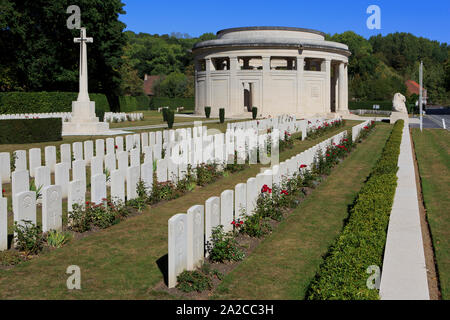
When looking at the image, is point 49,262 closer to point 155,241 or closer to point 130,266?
point 130,266

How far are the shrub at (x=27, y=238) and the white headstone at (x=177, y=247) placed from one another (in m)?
→ 2.70

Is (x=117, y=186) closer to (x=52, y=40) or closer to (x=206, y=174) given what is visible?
(x=206, y=174)

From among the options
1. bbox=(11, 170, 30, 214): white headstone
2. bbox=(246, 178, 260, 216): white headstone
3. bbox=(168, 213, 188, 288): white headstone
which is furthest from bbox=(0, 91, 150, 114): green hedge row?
bbox=(168, 213, 188, 288): white headstone

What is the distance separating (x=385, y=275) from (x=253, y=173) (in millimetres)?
9398

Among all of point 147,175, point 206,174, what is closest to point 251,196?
point 147,175

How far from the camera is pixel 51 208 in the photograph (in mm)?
8008

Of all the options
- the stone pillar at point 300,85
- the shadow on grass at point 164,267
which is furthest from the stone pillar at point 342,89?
the shadow on grass at point 164,267

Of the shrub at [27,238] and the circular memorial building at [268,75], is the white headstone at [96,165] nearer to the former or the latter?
the shrub at [27,238]

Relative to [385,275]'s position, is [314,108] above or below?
above

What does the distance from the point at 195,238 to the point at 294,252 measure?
6.21 feet

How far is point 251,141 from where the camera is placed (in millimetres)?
18109

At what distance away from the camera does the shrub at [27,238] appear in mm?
7324
